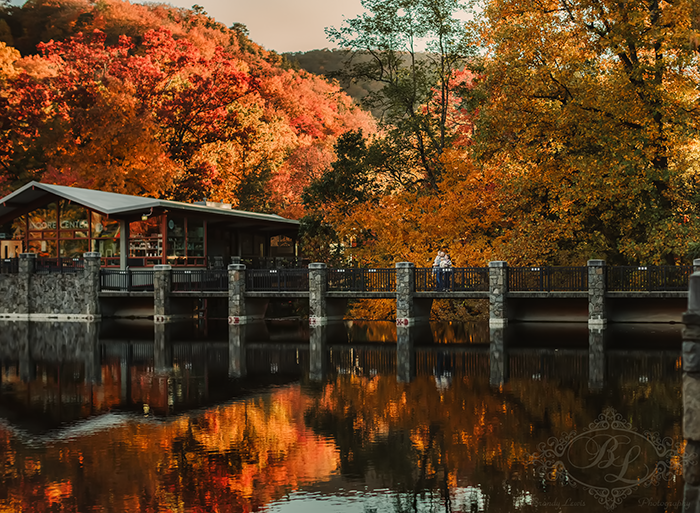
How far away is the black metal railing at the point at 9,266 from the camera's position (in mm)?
34625

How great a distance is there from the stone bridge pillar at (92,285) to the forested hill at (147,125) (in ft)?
47.9

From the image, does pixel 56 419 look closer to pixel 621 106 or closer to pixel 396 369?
pixel 396 369

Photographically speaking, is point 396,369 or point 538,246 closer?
point 396,369

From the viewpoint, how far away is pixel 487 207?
33531 millimetres

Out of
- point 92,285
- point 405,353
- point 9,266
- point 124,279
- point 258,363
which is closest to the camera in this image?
point 258,363

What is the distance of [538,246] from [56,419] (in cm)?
2201

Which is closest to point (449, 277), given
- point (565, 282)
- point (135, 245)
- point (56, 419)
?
point (565, 282)

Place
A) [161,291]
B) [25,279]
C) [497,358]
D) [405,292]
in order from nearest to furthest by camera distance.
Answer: [497,358] → [405,292] → [161,291] → [25,279]

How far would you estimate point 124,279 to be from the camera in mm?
33312

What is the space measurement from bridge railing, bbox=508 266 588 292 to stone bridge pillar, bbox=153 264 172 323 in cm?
1423

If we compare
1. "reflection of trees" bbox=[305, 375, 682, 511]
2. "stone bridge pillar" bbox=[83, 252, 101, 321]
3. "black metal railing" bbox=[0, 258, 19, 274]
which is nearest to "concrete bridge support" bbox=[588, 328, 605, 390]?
"reflection of trees" bbox=[305, 375, 682, 511]

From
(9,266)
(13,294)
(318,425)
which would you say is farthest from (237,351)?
(9,266)

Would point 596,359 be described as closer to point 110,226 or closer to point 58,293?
point 58,293

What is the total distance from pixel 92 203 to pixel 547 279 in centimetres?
2048
